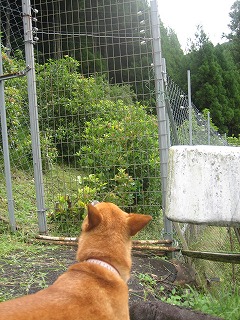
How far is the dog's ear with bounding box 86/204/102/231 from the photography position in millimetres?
2606

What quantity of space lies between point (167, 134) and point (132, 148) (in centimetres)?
98

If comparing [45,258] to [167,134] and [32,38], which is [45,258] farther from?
[32,38]

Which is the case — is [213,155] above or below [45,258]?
Result: above

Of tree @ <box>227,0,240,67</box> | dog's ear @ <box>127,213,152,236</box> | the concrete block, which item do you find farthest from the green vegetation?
tree @ <box>227,0,240,67</box>

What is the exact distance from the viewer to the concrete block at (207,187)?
108 inches

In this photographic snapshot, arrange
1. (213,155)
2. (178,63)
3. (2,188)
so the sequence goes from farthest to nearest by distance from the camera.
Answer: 1. (178,63)
2. (2,188)
3. (213,155)

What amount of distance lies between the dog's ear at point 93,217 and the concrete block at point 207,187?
538mm

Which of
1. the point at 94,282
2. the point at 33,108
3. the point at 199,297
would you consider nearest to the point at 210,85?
the point at 33,108

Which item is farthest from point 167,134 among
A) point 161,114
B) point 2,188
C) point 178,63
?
point 178,63

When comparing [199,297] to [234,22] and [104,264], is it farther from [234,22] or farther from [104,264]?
[234,22]

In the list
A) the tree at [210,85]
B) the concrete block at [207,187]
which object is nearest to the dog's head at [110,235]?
the concrete block at [207,187]

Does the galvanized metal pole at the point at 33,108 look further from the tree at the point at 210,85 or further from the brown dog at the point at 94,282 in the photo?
the tree at the point at 210,85

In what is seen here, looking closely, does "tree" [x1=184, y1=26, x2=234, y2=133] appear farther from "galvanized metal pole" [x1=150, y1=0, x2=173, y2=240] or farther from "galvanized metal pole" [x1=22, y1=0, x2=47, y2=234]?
"galvanized metal pole" [x1=150, y1=0, x2=173, y2=240]

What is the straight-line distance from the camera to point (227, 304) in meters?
3.66
